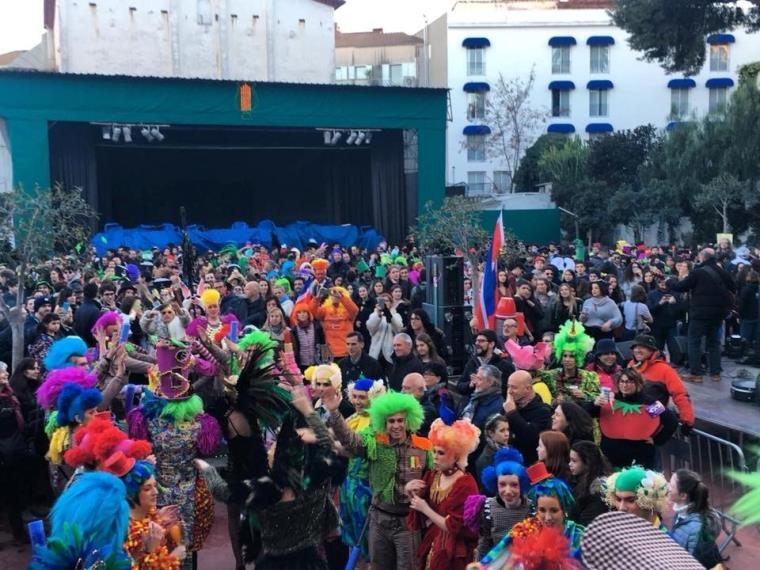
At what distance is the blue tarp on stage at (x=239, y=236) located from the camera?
23.9 metres

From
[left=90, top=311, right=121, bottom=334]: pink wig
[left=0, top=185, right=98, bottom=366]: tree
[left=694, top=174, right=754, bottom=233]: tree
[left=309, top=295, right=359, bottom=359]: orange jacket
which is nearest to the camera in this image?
[left=90, top=311, right=121, bottom=334]: pink wig

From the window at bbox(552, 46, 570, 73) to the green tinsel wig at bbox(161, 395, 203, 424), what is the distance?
148 feet

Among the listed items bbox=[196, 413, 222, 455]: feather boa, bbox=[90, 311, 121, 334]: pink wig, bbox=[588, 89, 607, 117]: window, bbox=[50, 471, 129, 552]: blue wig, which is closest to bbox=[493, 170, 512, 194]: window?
bbox=[588, 89, 607, 117]: window

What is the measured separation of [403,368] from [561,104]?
4284 centimetres

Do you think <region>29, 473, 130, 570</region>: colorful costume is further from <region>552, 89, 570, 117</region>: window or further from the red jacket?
<region>552, 89, 570, 117</region>: window

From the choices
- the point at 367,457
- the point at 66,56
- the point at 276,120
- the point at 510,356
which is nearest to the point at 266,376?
the point at 367,457

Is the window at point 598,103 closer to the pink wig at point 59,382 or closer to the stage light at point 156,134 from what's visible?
the stage light at point 156,134

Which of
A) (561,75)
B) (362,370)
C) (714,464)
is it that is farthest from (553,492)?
(561,75)

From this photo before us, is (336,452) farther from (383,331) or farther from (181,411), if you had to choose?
(383,331)

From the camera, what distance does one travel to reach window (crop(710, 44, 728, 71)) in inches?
1843

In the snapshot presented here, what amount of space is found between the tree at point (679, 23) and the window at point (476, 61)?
2786cm

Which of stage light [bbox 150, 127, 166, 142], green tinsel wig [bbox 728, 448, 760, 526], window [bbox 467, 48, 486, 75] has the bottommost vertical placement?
green tinsel wig [bbox 728, 448, 760, 526]

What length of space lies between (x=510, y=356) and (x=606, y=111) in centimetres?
4335

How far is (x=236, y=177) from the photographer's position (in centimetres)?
3403
